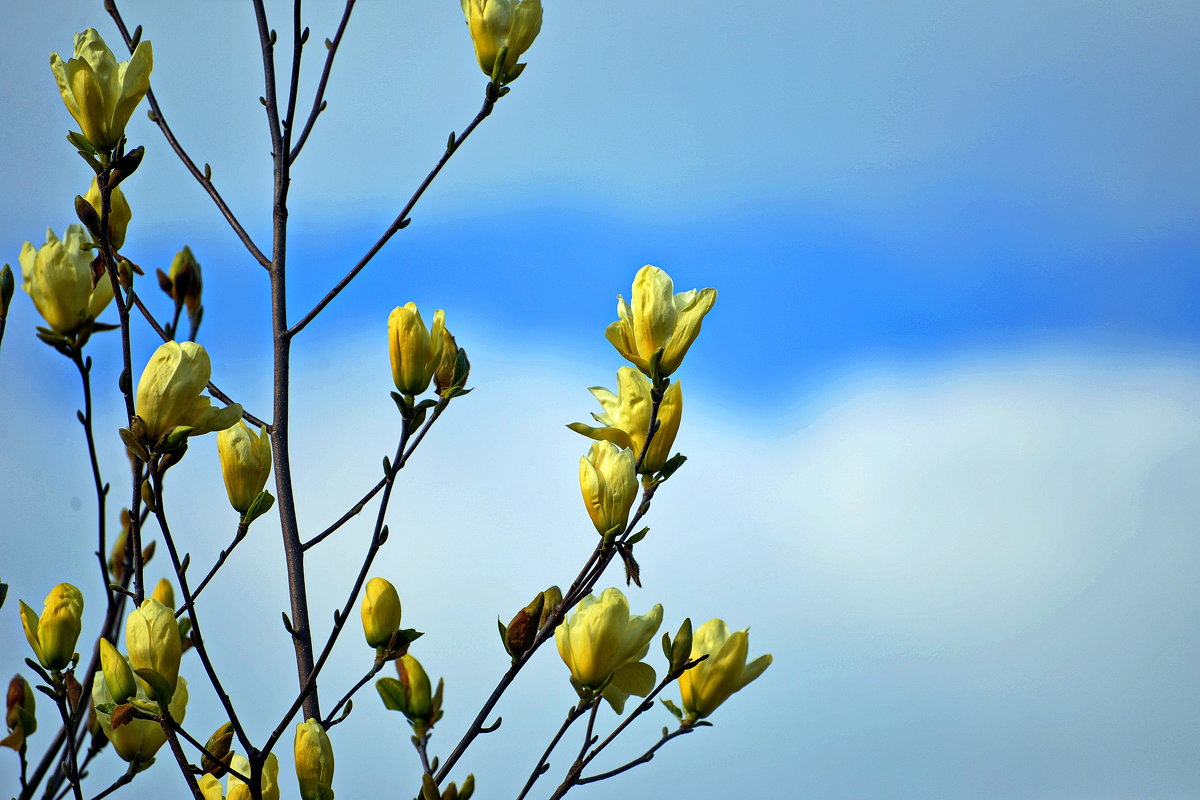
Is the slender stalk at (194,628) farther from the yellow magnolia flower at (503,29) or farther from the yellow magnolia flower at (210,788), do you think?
the yellow magnolia flower at (503,29)

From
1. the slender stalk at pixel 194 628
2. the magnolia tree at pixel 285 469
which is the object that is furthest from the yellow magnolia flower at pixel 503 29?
the slender stalk at pixel 194 628

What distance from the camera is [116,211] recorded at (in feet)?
3.03

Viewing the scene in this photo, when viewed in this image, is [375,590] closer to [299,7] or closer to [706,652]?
[706,652]

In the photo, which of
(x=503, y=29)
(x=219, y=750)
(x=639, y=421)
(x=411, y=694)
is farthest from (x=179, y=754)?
(x=503, y=29)

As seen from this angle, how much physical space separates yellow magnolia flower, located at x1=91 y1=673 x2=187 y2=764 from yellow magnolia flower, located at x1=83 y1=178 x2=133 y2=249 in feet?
1.37

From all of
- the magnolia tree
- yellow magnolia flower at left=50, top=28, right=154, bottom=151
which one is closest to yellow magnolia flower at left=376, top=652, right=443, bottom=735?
the magnolia tree

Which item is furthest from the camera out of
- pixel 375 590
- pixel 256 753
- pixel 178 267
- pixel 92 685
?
pixel 178 267

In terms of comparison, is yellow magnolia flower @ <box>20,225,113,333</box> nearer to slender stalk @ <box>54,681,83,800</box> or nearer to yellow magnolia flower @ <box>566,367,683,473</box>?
slender stalk @ <box>54,681,83,800</box>

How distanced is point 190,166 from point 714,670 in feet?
2.37

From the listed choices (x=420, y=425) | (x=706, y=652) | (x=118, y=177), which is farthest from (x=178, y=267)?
(x=706, y=652)

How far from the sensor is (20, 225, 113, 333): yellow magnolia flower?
93cm

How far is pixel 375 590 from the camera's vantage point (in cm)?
85

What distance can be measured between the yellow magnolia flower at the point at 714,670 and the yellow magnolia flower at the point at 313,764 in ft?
1.16

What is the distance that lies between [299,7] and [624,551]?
58 centimetres
